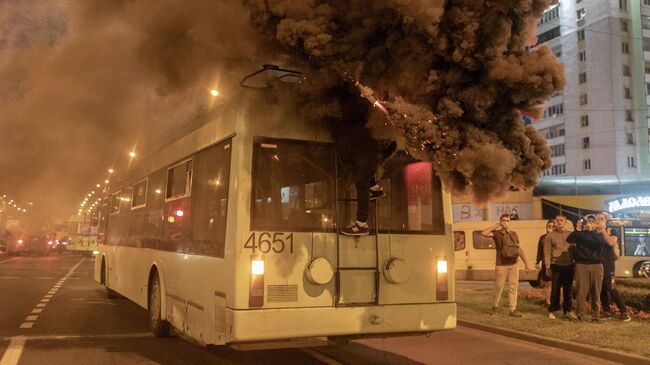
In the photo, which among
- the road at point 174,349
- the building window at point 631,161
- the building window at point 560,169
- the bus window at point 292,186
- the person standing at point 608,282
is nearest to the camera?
the bus window at point 292,186

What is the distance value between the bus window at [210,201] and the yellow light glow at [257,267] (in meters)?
0.38

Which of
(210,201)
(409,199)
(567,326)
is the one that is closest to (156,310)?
(210,201)

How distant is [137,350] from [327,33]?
4.25m

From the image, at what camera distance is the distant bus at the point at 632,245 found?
16453mm

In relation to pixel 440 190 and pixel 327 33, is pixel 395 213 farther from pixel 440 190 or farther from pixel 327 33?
pixel 327 33

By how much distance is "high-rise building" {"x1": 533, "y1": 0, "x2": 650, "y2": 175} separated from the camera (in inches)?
1959

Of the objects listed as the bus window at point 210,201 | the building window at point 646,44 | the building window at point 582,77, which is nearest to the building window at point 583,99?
the building window at point 582,77

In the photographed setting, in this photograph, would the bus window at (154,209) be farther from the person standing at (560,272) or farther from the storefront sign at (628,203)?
the storefront sign at (628,203)

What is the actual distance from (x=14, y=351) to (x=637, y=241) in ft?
55.0

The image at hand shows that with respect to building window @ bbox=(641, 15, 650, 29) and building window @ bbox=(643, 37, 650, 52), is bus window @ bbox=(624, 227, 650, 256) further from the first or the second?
building window @ bbox=(641, 15, 650, 29)

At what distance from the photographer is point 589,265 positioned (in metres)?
8.03

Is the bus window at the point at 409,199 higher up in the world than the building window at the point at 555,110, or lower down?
lower down

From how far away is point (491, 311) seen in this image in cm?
885

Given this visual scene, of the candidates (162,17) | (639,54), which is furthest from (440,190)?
(639,54)
